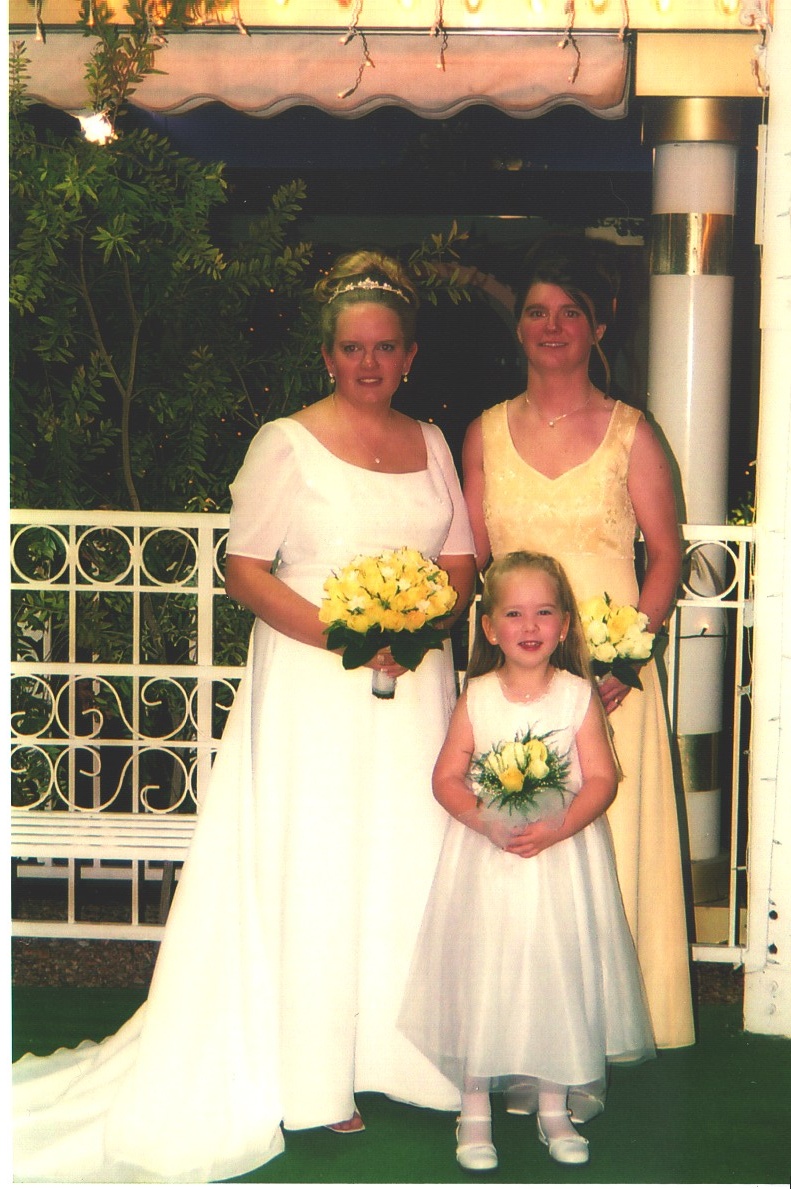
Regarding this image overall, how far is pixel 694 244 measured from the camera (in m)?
4.53

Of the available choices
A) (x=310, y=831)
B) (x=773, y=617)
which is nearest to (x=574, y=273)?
(x=773, y=617)

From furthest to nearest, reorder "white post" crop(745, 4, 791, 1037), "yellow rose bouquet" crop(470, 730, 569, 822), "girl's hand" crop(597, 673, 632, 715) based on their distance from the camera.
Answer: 1. "white post" crop(745, 4, 791, 1037)
2. "girl's hand" crop(597, 673, 632, 715)
3. "yellow rose bouquet" crop(470, 730, 569, 822)

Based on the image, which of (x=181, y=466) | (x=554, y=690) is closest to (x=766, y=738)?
(x=554, y=690)

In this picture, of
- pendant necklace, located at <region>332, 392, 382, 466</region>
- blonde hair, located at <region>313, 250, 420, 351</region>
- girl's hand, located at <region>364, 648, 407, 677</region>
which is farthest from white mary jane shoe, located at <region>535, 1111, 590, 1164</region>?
blonde hair, located at <region>313, 250, 420, 351</region>

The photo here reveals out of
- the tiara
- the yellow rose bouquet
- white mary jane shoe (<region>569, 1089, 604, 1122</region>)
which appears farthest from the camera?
white mary jane shoe (<region>569, 1089, 604, 1122</region>)

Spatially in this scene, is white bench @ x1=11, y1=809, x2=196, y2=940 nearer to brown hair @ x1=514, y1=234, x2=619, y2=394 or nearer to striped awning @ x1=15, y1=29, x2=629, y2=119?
brown hair @ x1=514, y1=234, x2=619, y2=394

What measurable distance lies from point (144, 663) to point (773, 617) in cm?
207

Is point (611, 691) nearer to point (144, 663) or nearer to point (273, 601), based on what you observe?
point (273, 601)

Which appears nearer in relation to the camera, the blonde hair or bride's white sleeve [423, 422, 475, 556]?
the blonde hair

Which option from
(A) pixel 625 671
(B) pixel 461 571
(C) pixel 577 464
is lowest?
(A) pixel 625 671

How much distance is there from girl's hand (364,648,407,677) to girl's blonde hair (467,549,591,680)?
190mm

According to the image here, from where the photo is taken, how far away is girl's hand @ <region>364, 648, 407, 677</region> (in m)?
3.02

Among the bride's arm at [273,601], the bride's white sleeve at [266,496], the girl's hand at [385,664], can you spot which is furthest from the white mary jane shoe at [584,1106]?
the bride's white sleeve at [266,496]

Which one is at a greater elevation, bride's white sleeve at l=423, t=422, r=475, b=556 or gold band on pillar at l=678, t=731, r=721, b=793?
bride's white sleeve at l=423, t=422, r=475, b=556
